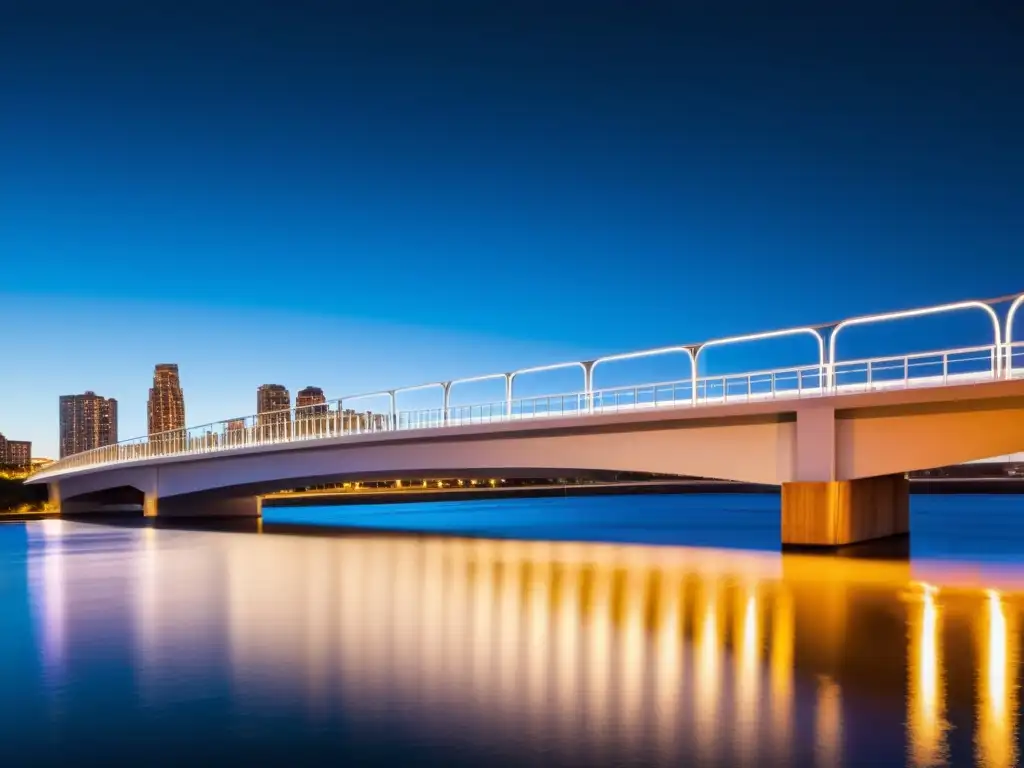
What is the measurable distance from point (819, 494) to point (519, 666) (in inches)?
801

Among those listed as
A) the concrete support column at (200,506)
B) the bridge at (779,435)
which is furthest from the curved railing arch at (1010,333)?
the concrete support column at (200,506)

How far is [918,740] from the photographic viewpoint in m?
9.03

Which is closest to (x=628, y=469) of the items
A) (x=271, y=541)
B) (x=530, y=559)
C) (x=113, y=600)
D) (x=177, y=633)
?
(x=530, y=559)

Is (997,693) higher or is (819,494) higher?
(819,494)

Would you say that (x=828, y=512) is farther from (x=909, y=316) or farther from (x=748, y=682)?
(x=748, y=682)

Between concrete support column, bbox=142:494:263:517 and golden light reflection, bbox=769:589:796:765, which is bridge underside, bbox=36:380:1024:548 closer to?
golden light reflection, bbox=769:589:796:765

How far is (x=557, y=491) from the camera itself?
13700 centimetres

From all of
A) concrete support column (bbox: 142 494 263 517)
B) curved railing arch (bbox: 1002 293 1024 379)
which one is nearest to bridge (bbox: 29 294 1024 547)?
curved railing arch (bbox: 1002 293 1024 379)

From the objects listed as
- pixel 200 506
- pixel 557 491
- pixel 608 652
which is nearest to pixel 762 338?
pixel 608 652

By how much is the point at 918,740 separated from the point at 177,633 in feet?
38.7

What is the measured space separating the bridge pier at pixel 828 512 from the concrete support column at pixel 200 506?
147ft

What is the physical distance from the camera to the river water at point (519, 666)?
9.14 metres

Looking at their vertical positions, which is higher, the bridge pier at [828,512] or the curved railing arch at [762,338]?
the curved railing arch at [762,338]

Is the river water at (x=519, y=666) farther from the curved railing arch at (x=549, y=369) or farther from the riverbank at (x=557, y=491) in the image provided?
the riverbank at (x=557, y=491)
